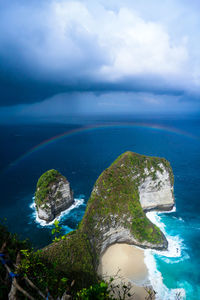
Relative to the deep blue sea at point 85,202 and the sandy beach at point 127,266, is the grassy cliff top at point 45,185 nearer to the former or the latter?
the deep blue sea at point 85,202

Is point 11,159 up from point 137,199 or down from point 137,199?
down

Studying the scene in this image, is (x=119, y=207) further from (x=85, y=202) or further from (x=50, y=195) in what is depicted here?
(x=85, y=202)

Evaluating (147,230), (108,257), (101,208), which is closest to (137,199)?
(147,230)

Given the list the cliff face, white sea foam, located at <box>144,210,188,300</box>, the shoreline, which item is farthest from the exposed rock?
the shoreline

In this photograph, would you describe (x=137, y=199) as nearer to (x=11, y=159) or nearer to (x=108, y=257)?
(x=108, y=257)

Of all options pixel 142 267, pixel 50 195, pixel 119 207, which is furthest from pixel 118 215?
pixel 50 195

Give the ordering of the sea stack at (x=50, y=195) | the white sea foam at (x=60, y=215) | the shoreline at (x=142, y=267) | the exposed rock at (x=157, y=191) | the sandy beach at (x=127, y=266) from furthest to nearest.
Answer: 1. the white sea foam at (x=60, y=215)
2. the exposed rock at (x=157, y=191)
3. the sea stack at (x=50, y=195)
4. the sandy beach at (x=127, y=266)
5. the shoreline at (x=142, y=267)

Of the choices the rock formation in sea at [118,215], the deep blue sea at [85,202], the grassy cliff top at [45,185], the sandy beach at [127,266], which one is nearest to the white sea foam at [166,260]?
the deep blue sea at [85,202]
